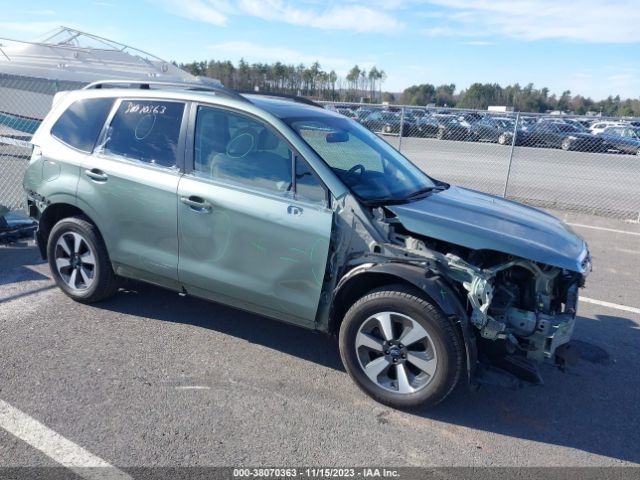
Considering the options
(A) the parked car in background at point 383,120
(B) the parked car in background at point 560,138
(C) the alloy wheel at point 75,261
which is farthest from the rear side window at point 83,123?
(B) the parked car in background at point 560,138

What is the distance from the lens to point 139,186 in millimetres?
4250

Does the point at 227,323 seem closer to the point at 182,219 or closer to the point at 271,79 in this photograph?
the point at 182,219

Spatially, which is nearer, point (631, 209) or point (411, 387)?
point (411, 387)

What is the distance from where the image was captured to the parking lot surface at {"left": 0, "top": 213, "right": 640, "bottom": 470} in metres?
3.07

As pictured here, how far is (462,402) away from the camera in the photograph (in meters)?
3.67

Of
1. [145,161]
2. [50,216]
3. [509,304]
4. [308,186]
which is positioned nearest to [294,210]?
[308,186]

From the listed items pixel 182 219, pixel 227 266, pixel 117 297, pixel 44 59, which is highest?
pixel 44 59

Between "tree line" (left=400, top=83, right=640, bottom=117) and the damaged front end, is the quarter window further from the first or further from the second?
"tree line" (left=400, top=83, right=640, bottom=117)

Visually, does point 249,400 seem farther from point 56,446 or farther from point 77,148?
point 77,148

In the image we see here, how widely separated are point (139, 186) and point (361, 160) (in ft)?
5.72

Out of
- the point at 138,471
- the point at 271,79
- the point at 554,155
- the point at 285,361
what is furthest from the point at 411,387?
the point at 271,79

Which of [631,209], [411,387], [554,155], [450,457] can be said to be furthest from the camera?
[554,155]

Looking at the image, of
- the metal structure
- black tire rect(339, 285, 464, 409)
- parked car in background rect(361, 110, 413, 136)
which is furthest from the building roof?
black tire rect(339, 285, 464, 409)

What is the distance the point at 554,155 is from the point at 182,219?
18428mm
